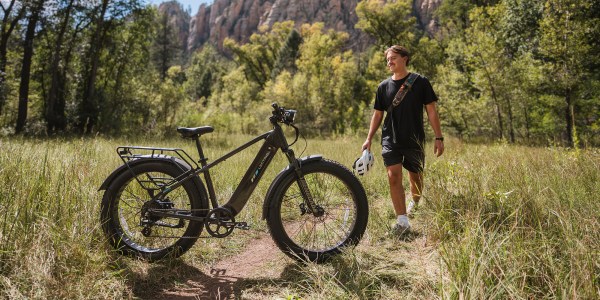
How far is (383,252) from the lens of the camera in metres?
3.20

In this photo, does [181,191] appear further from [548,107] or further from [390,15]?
[390,15]

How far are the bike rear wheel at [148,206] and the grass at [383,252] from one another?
116mm

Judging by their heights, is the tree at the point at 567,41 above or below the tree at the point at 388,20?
below

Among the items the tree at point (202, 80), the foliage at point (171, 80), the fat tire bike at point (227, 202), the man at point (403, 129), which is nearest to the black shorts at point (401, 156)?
the man at point (403, 129)

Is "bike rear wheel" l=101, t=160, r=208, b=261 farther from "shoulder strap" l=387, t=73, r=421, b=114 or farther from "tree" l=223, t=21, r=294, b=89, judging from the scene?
"tree" l=223, t=21, r=294, b=89

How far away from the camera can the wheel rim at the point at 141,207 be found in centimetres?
310

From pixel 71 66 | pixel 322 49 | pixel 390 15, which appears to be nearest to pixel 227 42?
pixel 322 49

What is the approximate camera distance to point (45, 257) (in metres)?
2.33

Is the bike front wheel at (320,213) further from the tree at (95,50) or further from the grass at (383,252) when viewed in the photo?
the tree at (95,50)

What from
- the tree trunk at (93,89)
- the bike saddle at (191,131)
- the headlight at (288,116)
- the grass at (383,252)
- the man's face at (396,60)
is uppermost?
the tree trunk at (93,89)

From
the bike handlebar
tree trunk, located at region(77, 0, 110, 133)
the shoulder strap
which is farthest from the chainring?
tree trunk, located at region(77, 0, 110, 133)

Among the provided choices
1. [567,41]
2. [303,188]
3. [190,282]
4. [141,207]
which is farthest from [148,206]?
[567,41]

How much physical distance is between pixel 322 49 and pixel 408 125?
31039mm

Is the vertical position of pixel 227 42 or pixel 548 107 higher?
pixel 227 42
